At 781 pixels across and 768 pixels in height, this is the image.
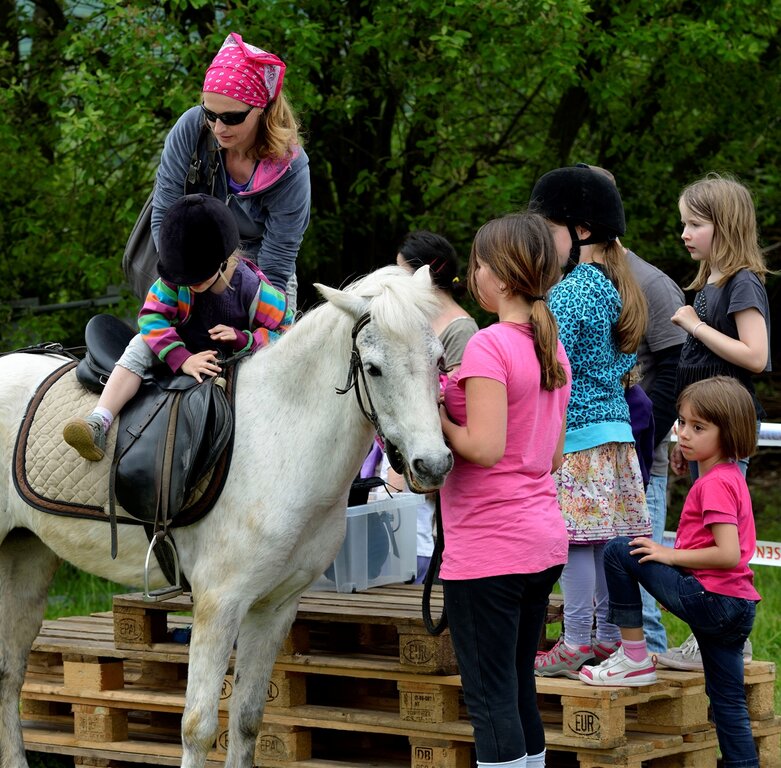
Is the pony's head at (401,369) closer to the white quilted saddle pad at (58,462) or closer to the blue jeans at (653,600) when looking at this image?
the white quilted saddle pad at (58,462)

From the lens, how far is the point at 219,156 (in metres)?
4.62

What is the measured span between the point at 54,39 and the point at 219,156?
5.79 m

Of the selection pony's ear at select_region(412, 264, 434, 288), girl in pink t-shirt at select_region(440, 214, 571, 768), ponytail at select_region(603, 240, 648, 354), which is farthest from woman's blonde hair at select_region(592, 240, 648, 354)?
pony's ear at select_region(412, 264, 434, 288)

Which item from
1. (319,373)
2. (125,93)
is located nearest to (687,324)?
(319,373)

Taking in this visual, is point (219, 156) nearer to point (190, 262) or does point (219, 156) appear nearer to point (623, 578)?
point (190, 262)

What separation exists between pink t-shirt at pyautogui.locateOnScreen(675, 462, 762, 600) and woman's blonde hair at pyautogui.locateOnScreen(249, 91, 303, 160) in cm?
201

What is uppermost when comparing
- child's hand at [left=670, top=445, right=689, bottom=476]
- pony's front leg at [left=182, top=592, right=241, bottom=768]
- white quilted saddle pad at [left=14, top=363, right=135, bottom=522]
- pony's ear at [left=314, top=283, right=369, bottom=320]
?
pony's ear at [left=314, top=283, right=369, bottom=320]

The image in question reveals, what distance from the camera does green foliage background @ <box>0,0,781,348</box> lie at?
8.13m

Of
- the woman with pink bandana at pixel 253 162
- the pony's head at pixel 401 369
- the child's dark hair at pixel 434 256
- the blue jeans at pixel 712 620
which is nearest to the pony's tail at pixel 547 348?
the pony's head at pixel 401 369

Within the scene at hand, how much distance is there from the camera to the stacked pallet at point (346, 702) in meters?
4.39

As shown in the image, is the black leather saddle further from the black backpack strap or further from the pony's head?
the black backpack strap

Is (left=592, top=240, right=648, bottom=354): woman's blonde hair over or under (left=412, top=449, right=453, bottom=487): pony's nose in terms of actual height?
over

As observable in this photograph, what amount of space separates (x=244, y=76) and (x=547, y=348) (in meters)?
1.66

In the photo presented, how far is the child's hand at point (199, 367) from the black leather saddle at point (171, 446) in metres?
0.03
